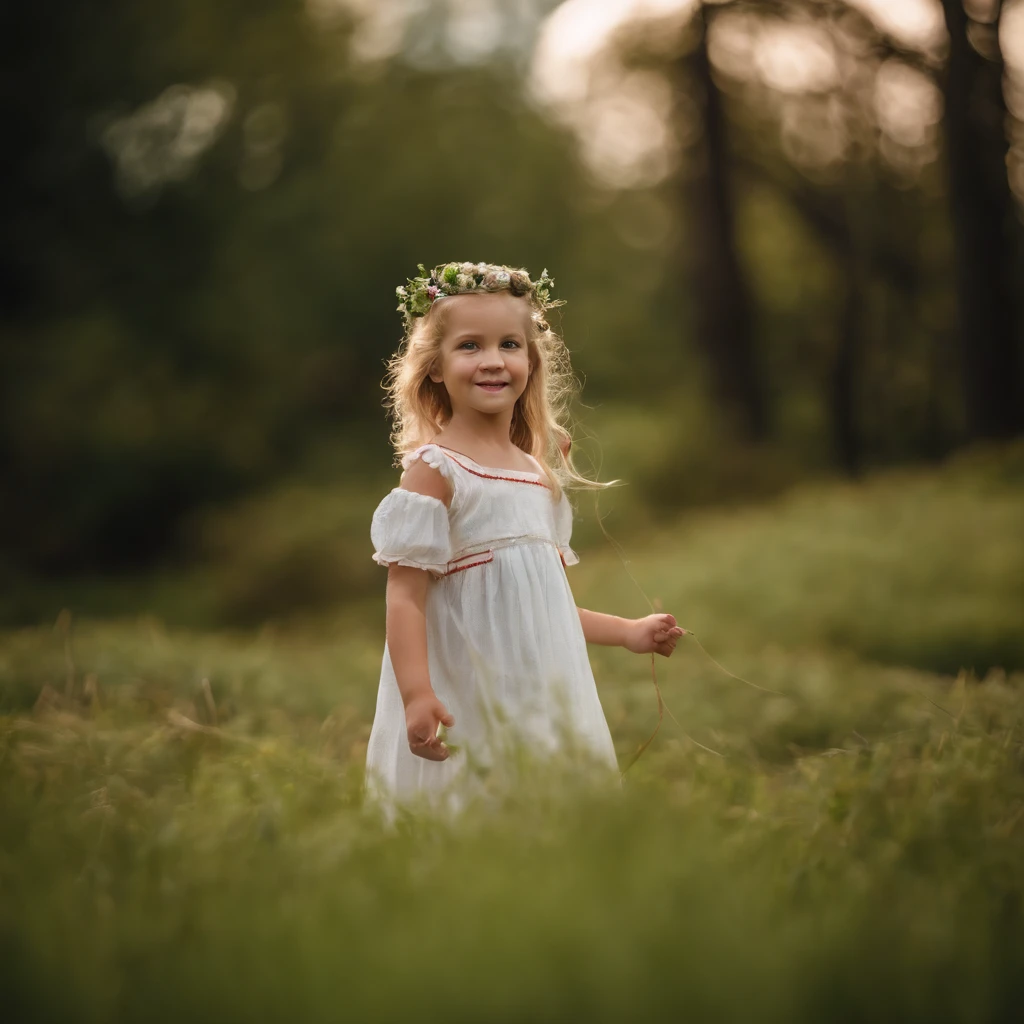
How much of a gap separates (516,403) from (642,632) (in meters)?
0.75

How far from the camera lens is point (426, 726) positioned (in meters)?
2.48

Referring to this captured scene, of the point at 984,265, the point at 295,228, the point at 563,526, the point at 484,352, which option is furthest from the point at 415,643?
the point at 295,228

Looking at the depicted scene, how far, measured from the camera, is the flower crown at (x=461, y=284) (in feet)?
9.72

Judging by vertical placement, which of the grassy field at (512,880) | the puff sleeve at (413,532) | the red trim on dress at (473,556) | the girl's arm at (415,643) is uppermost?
the puff sleeve at (413,532)

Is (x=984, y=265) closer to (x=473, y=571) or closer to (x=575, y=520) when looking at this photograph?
(x=575, y=520)

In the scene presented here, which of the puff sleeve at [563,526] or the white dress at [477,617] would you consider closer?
the white dress at [477,617]

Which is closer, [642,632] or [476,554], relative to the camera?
[476,554]

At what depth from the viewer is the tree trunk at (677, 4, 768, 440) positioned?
13492mm

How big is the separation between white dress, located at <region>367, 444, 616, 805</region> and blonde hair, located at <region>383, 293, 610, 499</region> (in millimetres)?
256

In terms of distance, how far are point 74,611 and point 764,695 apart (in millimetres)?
10134

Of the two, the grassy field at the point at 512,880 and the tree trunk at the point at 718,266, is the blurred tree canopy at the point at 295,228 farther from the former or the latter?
the grassy field at the point at 512,880

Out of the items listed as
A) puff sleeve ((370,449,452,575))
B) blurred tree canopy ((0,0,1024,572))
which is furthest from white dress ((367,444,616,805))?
blurred tree canopy ((0,0,1024,572))

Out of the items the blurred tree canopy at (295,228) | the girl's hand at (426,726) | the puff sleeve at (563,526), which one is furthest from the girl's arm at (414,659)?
the blurred tree canopy at (295,228)

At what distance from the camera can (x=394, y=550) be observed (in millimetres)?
2688
